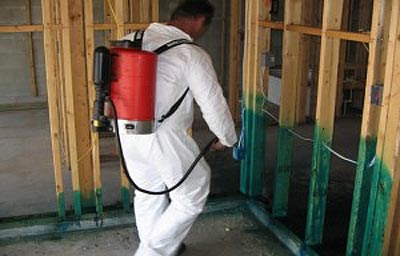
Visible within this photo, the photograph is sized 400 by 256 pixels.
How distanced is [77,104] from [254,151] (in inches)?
52.6

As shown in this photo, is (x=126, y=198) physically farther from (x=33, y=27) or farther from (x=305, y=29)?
(x=305, y=29)

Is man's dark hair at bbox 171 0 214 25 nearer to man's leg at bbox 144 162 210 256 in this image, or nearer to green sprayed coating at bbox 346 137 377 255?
man's leg at bbox 144 162 210 256

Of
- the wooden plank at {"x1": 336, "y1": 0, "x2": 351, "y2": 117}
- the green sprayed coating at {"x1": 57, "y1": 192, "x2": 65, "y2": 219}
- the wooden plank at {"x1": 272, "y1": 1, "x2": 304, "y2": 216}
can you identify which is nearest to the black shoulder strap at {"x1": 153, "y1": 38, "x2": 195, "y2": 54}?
the wooden plank at {"x1": 272, "y1": 1, "x2": 304, "y2": 216}

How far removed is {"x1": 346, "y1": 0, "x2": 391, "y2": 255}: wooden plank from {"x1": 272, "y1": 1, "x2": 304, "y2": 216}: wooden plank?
0.81 m

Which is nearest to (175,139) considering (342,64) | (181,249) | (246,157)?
(181,249)

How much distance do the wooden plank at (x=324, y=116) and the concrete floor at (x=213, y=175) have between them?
0.25 metres

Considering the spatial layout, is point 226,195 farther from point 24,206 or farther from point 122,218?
point 24,206

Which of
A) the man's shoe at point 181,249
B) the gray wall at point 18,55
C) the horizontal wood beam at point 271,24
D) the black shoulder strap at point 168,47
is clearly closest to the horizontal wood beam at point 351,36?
the horizontal wood beam at point 271,24

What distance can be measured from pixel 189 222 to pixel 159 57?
0.94 m

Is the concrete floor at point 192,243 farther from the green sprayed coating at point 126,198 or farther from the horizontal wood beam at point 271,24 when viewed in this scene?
the horizontal wood beam at point 271,24

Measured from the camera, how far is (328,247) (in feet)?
9.94

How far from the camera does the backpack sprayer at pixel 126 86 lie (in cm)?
221

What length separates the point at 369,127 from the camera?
2.29 metres

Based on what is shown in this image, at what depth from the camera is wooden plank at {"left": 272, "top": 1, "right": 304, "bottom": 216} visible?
2969 mm
